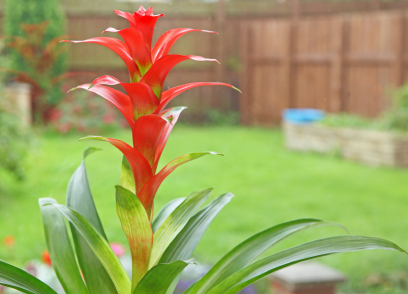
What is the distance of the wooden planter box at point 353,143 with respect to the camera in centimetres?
370

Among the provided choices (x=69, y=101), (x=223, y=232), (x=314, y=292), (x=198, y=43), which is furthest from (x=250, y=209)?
(x=198, y=43)

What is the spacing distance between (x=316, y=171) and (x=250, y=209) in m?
1.02

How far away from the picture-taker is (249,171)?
12.9 ft

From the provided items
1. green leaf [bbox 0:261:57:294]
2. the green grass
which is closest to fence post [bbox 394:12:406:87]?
the green grass

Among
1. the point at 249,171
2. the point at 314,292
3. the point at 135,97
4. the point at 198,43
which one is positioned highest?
the point at 135,97

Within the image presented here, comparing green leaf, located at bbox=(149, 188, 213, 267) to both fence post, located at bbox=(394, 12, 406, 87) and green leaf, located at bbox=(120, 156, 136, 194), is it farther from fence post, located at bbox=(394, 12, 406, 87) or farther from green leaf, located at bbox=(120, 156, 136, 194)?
fence post, located at bbox=(394, 12, 406, 87)

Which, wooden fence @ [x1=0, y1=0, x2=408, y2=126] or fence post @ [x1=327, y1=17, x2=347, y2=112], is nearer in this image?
wooden fence @ [x1=0, y1=0, x2=408, y2=126]

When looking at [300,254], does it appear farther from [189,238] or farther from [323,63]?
[323,63]

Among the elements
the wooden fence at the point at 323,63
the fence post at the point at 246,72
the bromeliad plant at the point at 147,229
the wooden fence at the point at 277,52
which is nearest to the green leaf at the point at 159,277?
the bromeliad plant at the point at 147,229

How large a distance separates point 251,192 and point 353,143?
1230 mm

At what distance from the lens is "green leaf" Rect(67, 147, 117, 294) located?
20.6 inches

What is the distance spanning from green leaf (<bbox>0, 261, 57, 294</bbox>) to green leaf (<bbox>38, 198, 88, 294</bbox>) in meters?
→ 0.05

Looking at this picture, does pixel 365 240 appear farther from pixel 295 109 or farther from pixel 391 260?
pixel 295 109

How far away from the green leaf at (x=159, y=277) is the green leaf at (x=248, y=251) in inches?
3.2
